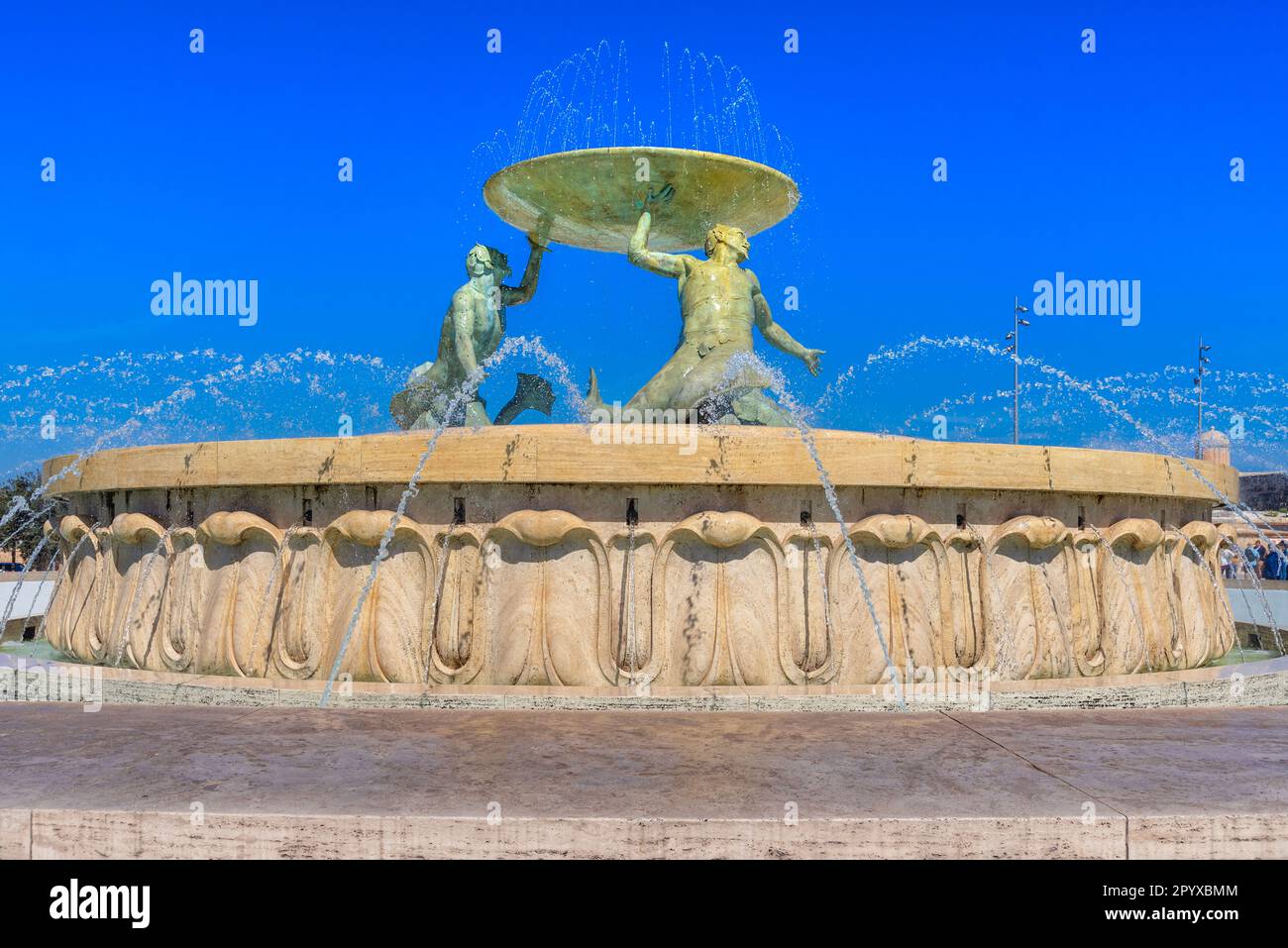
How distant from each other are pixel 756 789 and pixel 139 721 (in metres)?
2.58

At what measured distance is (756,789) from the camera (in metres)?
3.38

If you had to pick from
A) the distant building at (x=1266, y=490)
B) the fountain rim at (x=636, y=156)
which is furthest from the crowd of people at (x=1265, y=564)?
the distant building at (x=1266, y=490)

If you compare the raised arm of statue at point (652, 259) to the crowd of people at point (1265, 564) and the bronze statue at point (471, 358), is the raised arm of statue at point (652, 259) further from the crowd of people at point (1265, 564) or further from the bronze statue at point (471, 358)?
the crowd of people at point (1265, 564)

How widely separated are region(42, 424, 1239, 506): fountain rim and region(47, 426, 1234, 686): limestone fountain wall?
13mm

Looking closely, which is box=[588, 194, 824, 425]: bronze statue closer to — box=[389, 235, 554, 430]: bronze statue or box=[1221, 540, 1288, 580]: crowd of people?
box=[389, 235, 554, 430]: bronze statue

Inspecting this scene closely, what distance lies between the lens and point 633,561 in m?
5.73

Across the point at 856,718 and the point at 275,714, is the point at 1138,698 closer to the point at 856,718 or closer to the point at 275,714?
the point at 856,718

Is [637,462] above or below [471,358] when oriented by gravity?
below

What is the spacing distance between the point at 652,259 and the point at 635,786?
22.2ft

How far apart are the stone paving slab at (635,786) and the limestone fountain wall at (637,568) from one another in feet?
3.46

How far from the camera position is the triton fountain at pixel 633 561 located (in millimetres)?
5684

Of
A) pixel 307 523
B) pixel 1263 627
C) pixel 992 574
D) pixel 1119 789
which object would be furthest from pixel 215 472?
pixel 1263 627

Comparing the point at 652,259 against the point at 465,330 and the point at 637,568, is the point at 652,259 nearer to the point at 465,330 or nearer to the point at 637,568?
the point at 465,330

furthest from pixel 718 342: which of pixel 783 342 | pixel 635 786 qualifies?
pixel 635 786
